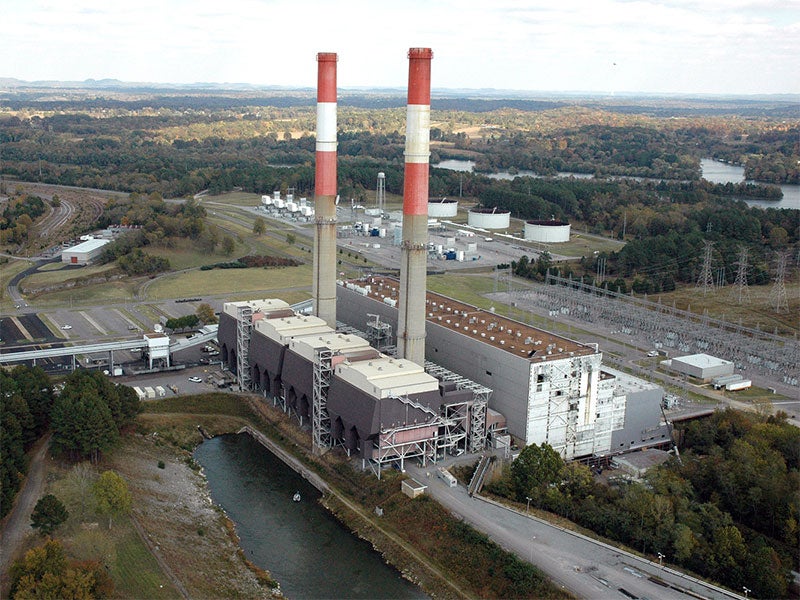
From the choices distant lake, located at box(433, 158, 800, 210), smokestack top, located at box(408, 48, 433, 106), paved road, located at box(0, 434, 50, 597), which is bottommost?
paved road, located at box(0, 434, 50, 597)

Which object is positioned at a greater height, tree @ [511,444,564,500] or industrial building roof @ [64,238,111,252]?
industrial building roof @ [64,238,111,252]

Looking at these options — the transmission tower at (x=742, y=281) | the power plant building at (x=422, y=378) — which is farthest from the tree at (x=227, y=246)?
the transmission tower at (x=742, y=281)

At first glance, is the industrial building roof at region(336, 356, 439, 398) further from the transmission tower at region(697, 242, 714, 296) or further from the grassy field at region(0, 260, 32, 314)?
the transmission tower at region(697, 242, 714, 296)

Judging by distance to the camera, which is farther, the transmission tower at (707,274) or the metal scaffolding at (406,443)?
the transmission tower at (707,274)

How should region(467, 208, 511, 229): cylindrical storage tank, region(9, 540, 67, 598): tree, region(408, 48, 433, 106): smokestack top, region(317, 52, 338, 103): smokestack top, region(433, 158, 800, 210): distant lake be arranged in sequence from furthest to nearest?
region(433, 158, 800, 210): distant lake → region(467, 208, 511, 229): cylindrical storage tank → region(317, 52, 338, 103): smokestack top → region(408, 48, 433, 106): smokestack top → region(9, 540, 67, 598): tree

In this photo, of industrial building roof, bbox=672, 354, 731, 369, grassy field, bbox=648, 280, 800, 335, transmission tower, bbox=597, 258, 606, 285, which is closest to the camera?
industrial building roof, bbox=672, 354, 731, 369

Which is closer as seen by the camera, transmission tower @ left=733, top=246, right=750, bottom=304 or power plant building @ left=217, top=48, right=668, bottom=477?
power plant building @ left=217, top=48, right=668, bottom=477

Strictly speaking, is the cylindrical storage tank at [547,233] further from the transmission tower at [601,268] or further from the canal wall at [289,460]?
the canal wall at [289,460]

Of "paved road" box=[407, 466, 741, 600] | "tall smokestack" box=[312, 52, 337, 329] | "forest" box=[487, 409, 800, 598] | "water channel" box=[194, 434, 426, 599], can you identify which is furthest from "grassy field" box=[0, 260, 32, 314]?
"forest" box=[487, 409, 800, 598]
